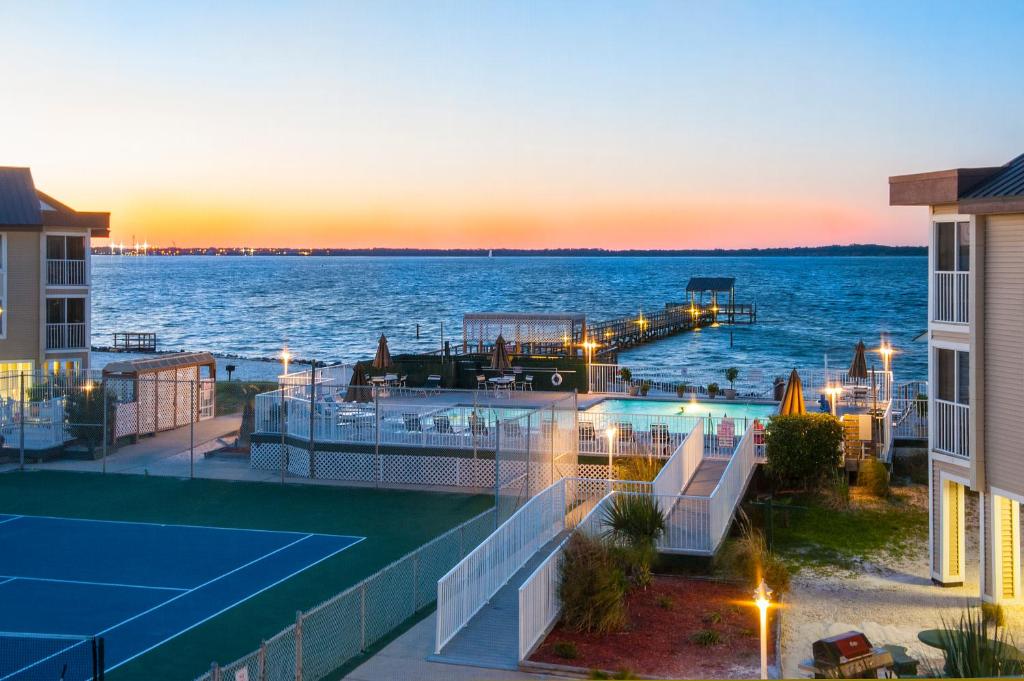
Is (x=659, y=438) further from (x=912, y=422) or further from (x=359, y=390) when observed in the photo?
(x=359, y=390)

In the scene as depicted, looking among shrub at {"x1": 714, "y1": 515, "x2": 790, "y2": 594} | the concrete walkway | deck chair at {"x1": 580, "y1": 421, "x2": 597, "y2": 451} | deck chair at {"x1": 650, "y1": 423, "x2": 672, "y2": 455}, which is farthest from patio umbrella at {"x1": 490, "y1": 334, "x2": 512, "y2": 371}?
the concrete walkway

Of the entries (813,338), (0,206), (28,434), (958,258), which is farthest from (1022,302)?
(813,338)

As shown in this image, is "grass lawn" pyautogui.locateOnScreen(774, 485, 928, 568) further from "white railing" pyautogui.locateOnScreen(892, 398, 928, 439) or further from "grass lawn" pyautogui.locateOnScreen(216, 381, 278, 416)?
"grass lawn" pyautogui.locateOnScreen(216, 381, 278, 416)

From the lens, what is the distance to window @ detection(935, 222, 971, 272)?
56.3 feet

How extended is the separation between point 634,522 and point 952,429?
16.9ft

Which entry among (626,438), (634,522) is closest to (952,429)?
(634,522)

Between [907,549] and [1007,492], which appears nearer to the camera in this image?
[1007,492]

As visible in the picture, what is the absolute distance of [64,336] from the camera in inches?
1377

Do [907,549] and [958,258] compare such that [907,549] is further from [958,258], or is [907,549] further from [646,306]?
[646,306]

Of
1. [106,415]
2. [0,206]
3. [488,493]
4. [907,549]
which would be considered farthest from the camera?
[0,206]

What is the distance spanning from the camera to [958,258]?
1722 centimetres

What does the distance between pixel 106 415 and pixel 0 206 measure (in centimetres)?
1013

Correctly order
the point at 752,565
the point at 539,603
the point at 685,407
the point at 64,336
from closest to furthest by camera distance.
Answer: the point at 539,603 → the point at 752,565 → the point at 685,407 → the point at 64,336

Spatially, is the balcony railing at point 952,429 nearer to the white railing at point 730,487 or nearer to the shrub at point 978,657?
the white railing at point 730,487
